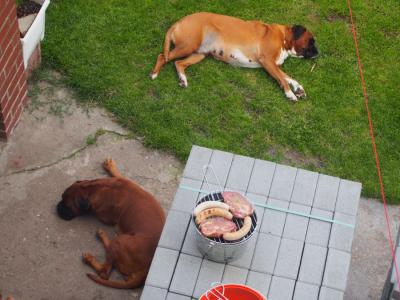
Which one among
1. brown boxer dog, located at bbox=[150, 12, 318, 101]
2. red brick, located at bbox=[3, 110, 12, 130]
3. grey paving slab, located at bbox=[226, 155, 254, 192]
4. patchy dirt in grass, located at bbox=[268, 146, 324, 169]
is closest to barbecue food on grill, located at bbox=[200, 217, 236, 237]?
grey paving slab, located at bbox=[226, 155, 254, 192]

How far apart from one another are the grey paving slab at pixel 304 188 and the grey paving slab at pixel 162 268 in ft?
2.52

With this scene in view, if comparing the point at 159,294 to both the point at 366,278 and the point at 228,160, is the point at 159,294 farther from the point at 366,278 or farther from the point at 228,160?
the point at 366,278

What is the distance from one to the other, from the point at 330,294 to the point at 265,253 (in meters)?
0.40

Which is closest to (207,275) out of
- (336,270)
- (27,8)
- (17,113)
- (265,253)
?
(265,253)

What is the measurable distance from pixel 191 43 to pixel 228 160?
9.65 ft

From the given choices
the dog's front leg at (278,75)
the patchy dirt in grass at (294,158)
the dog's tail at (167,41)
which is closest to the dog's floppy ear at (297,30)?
the dog's front leg at (278,75)

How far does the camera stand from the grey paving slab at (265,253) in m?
3.94

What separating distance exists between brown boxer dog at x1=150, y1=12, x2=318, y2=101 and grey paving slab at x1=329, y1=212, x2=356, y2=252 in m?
3.02

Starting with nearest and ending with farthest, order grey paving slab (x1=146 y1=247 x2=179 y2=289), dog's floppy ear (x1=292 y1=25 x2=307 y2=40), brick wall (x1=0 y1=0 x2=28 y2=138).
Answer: grey paving slab (x1=146 y1=247 x2=179 y2=289) < brick wall (x1=0 y1=0 x2=28 y2=138) < dog's floppy ear (x1=292 y1=25 x2=307 y2=40)

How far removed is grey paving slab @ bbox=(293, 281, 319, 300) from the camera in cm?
384

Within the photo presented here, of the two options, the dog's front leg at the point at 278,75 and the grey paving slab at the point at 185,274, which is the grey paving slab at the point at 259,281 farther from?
the dog's front leg at the point at 278,75

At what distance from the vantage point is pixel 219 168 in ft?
14.2

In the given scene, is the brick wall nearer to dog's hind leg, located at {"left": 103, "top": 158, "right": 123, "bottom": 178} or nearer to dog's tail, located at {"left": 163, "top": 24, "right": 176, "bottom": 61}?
dog's hind leg, located at {"left": 103, "top": 158, "right": 123, "bottom": 178}

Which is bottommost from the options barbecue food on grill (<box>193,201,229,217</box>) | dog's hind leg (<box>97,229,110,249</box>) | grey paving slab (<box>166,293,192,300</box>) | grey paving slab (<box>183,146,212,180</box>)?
dog's hind leg (<box>97,229,110,249</box>)
